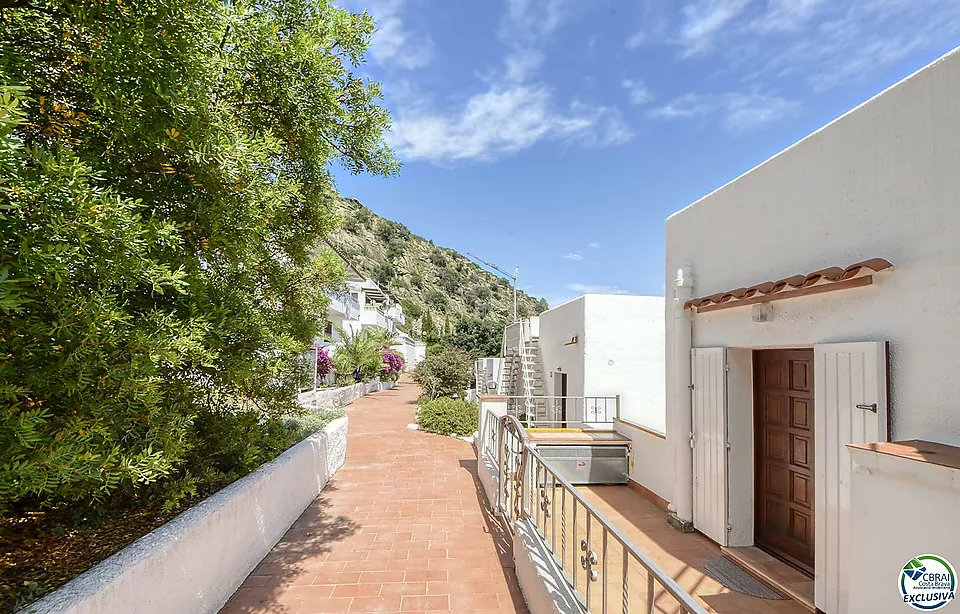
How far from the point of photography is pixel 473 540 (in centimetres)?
549

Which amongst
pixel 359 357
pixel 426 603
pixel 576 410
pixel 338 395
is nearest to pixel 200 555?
pixel 426 603

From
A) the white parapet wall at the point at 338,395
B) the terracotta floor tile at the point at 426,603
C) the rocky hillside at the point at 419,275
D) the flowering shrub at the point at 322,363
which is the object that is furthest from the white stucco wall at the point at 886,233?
the rocky hillside at the point at 419,275

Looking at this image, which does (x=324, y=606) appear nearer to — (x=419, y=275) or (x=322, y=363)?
(x=322, y=363)

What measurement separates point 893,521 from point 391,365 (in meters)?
27.4

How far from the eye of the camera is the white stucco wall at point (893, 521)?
94.6 inches

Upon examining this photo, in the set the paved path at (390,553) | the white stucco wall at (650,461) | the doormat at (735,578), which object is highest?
the white stucco wall at (650,461)

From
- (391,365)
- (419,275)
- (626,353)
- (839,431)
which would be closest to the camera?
(839,431)

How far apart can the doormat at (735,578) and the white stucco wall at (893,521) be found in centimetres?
145

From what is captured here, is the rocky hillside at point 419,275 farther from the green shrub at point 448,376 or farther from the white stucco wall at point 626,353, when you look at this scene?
the white stucco wall at point 626,353

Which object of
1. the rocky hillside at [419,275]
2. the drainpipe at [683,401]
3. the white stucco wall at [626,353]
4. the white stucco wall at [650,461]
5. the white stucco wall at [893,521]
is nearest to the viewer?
the white stucco wall at [893,521]

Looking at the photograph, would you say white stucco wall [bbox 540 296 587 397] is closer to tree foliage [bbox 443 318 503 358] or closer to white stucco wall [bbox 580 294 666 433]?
white stucco wall [bbox 580 294 666 433]

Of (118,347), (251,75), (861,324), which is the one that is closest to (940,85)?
(861,324)

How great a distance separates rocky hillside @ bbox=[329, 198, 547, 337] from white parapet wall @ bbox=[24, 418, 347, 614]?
5595 centimetres

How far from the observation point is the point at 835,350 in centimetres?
365
